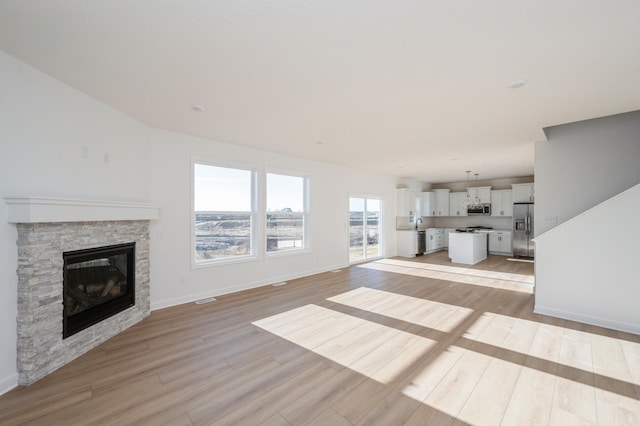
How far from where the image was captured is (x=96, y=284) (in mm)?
3193

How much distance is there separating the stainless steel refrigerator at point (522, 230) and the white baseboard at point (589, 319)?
5.58 m

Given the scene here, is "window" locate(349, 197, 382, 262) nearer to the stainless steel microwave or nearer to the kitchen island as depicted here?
the kitchen island

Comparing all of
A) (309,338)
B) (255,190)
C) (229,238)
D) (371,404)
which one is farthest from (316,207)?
(371,404)

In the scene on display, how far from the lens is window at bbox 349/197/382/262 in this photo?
25.8 feet

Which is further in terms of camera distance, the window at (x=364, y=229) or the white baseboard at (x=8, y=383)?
the window at (x=364, y=229)

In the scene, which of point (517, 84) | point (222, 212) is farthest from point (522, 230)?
point (222, 212)

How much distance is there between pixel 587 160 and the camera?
4.36m

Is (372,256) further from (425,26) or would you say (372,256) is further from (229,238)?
(425,26)

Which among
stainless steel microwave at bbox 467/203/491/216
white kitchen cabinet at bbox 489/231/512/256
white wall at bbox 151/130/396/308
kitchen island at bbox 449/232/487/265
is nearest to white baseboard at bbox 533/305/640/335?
kitchen island at bbox 449/232/487/265

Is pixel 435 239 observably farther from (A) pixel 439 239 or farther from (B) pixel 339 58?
(B) pixel 339 58

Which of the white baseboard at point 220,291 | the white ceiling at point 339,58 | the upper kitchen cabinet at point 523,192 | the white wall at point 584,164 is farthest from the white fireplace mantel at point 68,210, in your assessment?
the upper kitchen cabinet at point 523,192

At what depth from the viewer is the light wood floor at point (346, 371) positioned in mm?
1966

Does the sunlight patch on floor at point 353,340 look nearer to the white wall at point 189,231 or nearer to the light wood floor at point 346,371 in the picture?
the light wood floor at point 346,371

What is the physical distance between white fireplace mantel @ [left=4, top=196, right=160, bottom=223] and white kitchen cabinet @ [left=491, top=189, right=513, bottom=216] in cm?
1033
